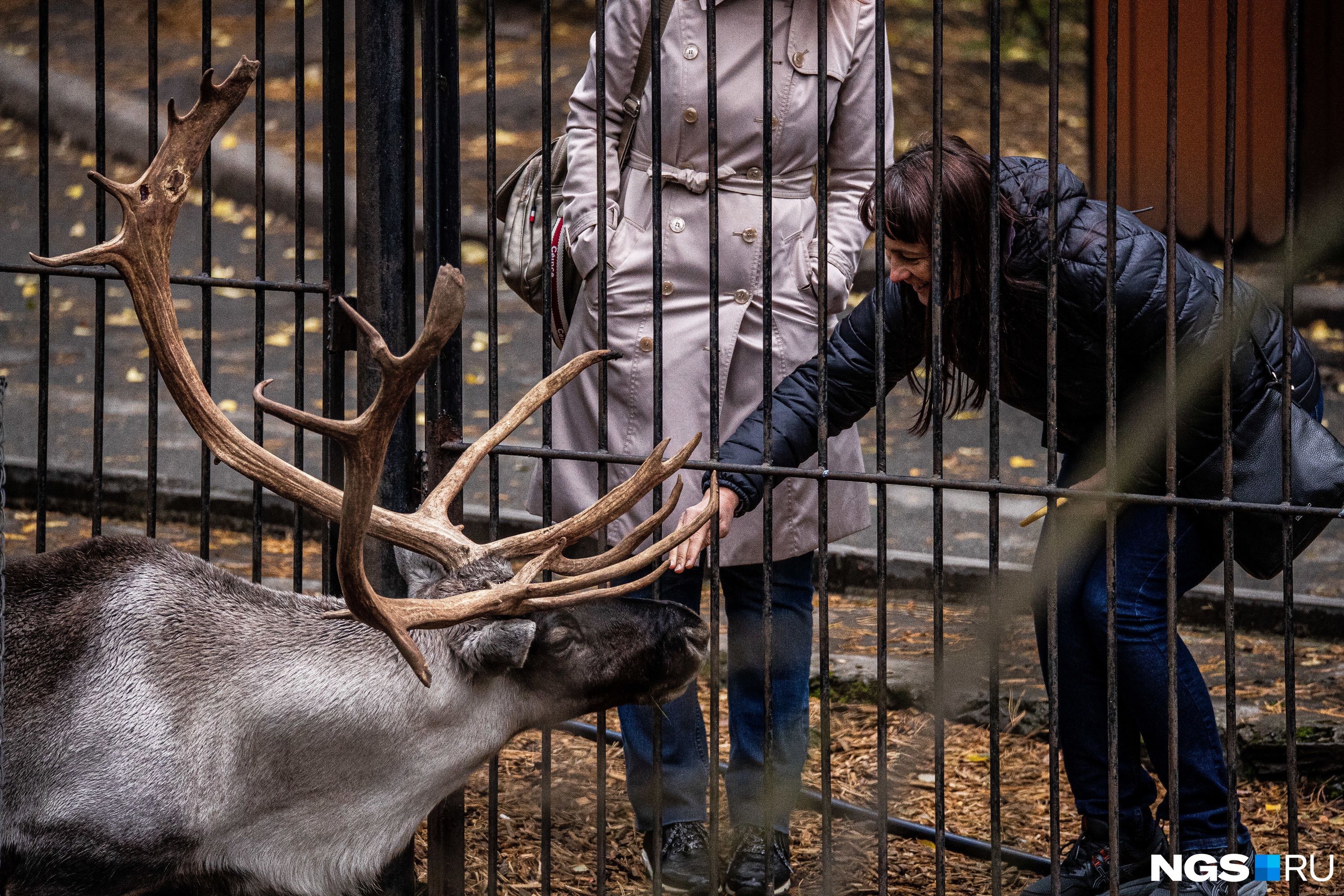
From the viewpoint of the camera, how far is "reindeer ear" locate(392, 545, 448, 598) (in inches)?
129

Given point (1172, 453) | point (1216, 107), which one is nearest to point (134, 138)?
point (1216, 107)

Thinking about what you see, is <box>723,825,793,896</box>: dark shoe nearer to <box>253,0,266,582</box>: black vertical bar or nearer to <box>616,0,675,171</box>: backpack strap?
<box>253,0,266,582</box>: black vertical bar

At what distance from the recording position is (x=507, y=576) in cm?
318

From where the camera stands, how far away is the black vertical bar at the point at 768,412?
10.8 ft

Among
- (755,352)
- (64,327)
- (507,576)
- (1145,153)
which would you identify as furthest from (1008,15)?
(507,576)

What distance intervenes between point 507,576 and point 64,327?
8.15m

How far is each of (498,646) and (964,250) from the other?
1.37 metres

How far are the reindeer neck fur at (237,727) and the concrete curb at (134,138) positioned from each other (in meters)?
8.94

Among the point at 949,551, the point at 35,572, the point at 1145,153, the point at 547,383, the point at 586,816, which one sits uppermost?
the point at 1145,153

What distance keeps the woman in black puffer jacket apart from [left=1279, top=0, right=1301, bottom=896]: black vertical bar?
16cm

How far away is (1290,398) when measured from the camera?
295 cm

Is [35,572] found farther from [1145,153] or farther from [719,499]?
[1145,153]

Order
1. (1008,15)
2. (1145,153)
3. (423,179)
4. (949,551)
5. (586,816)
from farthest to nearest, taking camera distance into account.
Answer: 1. (1008,15)
2. (1145,153)
3. (949,551)
4. (586,816)
5. (423,179)

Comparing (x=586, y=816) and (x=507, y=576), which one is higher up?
(x=507, y=576)
